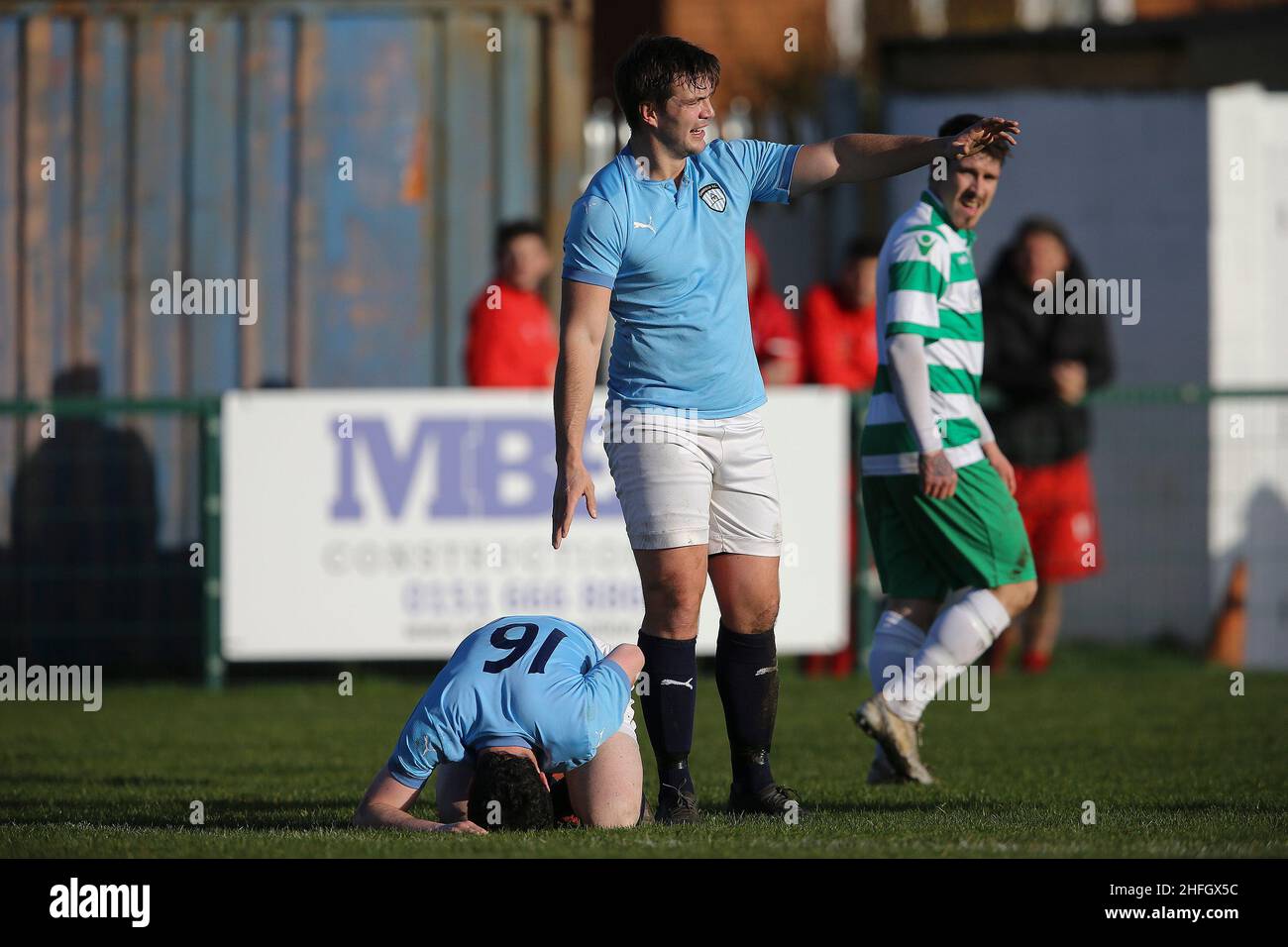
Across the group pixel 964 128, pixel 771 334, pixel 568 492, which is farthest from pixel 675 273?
pixel 771 334

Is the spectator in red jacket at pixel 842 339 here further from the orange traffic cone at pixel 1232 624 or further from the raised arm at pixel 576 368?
the raised arm at pixel 576 368

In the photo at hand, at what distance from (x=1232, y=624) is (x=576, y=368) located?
25.7ft

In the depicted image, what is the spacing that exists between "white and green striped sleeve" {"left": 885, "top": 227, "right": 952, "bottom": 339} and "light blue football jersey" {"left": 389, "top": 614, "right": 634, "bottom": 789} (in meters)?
2.00

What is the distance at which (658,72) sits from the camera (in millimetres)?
5859

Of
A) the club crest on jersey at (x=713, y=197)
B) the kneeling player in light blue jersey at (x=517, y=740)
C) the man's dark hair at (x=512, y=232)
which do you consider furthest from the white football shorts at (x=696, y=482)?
the man's dark hair at (x=512, y=232)

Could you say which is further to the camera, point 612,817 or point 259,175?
point 259,175

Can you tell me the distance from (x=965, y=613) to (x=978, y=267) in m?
6.96

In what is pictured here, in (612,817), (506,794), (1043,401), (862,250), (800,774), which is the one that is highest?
(862,250)

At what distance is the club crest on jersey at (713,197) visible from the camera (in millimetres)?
6001

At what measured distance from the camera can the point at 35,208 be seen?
1234cm

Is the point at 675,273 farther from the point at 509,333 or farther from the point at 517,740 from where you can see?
the point at 509,333

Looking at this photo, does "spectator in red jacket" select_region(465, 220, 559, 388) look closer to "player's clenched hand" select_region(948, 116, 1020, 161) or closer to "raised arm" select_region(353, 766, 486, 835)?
"player's clenched hand" select_region(948, 116, 1020, 161)
